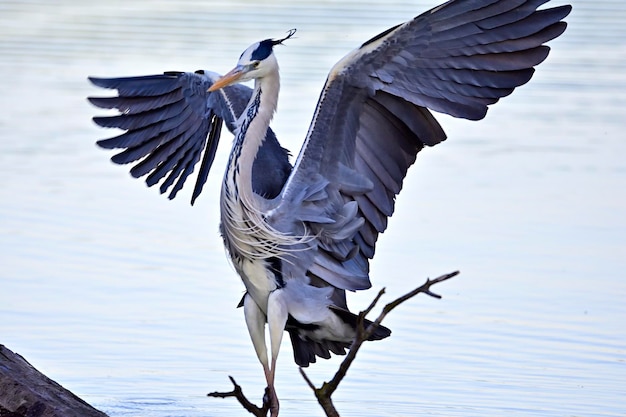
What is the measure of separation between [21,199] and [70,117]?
2.25m

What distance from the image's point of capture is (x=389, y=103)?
22.2 ft

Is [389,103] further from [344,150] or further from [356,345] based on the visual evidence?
[356,345]

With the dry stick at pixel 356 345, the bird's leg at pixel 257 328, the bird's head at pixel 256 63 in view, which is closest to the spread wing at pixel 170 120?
the bird's head at pixel 256 63

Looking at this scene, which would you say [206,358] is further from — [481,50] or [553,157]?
[553,157]

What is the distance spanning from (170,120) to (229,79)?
1.13m

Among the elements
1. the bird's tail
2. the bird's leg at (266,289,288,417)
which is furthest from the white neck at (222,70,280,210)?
the bird's tail

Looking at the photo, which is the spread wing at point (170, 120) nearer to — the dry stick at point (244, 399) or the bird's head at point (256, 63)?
the bird's head at point (256, 63)

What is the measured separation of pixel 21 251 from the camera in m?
9.46

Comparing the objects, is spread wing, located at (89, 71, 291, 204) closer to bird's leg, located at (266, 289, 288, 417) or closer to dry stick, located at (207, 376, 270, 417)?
bird's leg, located at (266, 289, 288, 417)

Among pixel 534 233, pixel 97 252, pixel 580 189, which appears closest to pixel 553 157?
pixel 580 189

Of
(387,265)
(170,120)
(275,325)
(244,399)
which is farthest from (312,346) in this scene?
(387,265)

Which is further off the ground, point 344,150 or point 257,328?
point 344,150

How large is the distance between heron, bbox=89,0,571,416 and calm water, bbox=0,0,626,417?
77 centimetres

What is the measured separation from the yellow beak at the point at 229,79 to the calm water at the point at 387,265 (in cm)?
173
